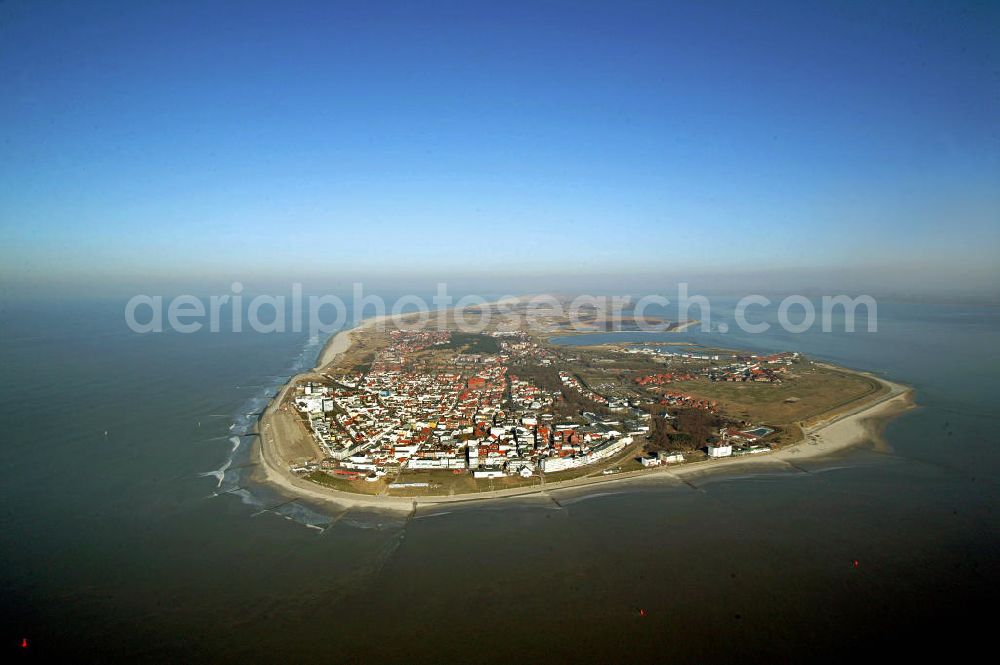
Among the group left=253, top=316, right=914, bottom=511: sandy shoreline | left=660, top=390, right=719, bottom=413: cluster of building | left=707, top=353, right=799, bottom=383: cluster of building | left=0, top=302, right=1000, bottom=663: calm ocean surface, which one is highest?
left=707, top=353, right=799, bottom=383: cluster of building

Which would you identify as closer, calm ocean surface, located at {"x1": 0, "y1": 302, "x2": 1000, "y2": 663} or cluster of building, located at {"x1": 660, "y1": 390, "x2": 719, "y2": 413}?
calm ocean surface, located at {"x1": 0, "y1": 302, "x2": 1000, "y2": 663}

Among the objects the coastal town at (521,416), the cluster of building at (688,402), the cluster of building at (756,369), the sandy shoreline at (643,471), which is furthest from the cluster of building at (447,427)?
the cluster of building at (756,369)

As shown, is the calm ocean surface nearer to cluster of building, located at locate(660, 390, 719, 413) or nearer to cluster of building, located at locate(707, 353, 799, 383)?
cluster of building, located at locate(660, 390, 719, 413)

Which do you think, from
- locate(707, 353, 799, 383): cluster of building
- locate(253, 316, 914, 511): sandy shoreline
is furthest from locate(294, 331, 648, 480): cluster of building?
locate(707, 353, 799, 383): cluster of building

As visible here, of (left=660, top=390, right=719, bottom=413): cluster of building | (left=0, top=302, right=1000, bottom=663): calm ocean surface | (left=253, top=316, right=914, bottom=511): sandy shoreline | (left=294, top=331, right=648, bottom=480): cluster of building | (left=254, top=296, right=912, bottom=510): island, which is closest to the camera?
(left=0, top=302, right=1000, bottom=663): calm ocean surface

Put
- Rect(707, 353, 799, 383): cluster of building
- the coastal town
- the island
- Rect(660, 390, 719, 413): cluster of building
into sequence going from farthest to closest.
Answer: Rect(707, 353, 799, 383): cluster of building → Rect(660, 390, 719, 413): cluster of building → the coastal town → the island

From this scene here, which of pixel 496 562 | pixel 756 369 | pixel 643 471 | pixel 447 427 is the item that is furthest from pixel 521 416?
pixel 756 369

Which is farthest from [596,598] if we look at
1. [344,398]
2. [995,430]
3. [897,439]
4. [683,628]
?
[995,430]

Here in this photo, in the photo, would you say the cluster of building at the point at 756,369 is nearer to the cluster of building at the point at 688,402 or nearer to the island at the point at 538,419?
the island at the point at 538,419
